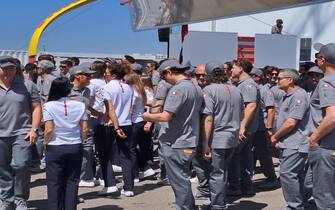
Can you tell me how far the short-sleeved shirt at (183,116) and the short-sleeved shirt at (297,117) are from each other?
1062mm

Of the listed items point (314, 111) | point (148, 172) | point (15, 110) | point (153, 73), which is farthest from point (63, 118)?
point (153, 73)

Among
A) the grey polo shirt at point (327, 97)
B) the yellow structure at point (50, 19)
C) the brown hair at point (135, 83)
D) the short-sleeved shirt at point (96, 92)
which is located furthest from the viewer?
the yellow structure at point (50, 19)

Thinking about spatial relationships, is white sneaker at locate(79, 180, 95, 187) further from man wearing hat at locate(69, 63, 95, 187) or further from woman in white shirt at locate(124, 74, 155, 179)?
woman in white shirt at locate(124, 74, 155, 179)

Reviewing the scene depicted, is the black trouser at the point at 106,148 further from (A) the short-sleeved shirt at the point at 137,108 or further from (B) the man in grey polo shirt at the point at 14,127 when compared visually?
(B) the man in grey polo shirt at the point at 14,127

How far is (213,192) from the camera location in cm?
562

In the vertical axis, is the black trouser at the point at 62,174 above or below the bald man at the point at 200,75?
below

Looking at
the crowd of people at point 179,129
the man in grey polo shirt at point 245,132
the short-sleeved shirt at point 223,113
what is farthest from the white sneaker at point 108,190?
the short-sleeved shirt at point 223,113

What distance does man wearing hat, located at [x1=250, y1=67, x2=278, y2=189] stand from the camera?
23.6ft

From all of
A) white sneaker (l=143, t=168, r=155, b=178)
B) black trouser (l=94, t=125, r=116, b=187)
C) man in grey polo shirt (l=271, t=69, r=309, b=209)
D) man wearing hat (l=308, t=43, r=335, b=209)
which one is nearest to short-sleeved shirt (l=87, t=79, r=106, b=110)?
black trouser (l=94, t=125, r=116, b=187)

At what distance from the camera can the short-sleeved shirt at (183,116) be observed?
4.99 meters

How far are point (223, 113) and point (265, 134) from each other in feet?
6.90

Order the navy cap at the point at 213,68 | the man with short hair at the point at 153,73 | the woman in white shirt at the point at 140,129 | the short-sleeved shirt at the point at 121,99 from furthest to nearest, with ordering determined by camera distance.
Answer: the man with short hair at the point at 153,73 < the woman in white shirt at the point at 140,129 < the short-sleeved shirt at the point at 121,99 < the navy cap at the point at 213,68

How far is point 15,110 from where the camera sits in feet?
17.4

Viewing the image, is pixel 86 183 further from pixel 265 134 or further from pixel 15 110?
pixel 265 134
